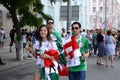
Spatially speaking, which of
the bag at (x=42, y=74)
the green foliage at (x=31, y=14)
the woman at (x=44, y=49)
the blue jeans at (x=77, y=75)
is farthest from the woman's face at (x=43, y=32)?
the green foliage at (x=31, y=14)

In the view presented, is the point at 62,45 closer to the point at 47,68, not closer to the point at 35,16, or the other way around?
the point at 47,68

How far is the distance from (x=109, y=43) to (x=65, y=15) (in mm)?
8845

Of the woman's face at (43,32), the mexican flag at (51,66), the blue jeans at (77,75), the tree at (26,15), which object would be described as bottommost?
the blue jeans at (77,75)

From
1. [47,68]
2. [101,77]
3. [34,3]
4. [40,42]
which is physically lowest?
[101,77]

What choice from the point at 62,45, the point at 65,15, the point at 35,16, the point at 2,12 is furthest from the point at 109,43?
the point at 2,12

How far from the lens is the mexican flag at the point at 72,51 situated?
301 inches

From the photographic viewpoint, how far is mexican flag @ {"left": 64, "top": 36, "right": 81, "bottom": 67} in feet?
25.1

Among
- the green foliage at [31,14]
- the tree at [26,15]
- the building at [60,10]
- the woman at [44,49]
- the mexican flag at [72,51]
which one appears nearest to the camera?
the woman at [44,49]

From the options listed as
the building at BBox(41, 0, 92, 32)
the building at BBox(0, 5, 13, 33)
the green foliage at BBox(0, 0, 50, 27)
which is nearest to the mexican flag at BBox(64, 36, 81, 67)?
the green foliage at BBox(0, 0, 50, 27)

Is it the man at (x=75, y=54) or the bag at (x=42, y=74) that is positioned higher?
the man at (x=75, y=54)

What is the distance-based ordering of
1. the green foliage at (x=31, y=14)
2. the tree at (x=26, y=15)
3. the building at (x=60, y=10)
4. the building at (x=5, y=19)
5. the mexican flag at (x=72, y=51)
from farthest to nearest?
the building at (x=5, y=19) → the building at (x=60, y=10) → the green foliage at (x=31, y=14) → the tree at (x=26, y=15) → the mexican flag at (x=72, y=51)

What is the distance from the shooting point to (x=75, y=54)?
7676mm

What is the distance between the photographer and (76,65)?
7637mm

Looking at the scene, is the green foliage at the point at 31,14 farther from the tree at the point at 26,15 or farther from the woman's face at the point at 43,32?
the woman's face at the point at 43,32
